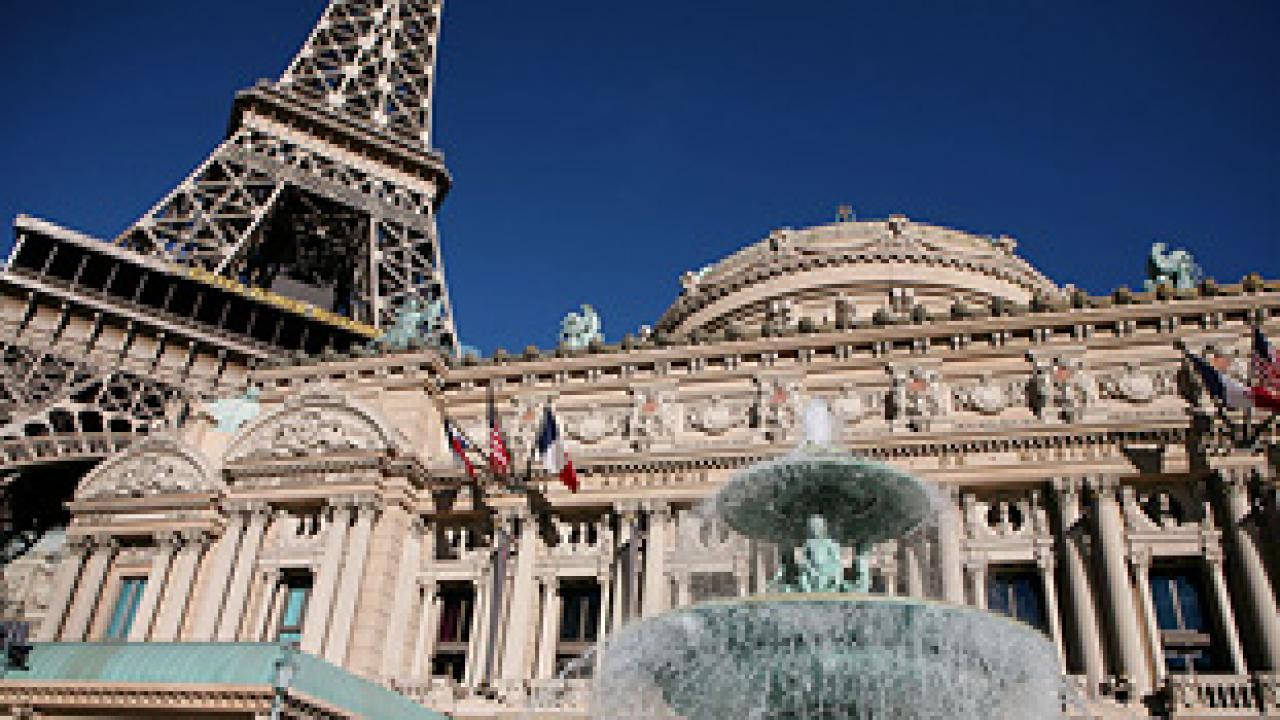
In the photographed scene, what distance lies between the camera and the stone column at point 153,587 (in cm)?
2061

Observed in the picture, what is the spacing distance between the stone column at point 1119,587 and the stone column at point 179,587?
18.1 meters

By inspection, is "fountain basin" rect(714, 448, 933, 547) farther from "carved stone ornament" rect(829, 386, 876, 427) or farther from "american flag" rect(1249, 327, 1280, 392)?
"american flag" rect(1249, 327, 1280, 392)

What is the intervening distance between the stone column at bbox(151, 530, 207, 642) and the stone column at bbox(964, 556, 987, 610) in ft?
52.4

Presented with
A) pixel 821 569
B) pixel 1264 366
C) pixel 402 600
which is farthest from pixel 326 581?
pixel 1264 366

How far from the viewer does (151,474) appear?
22.8 meters

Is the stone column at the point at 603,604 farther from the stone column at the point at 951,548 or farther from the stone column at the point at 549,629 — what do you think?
the stone column at the point at 951,548

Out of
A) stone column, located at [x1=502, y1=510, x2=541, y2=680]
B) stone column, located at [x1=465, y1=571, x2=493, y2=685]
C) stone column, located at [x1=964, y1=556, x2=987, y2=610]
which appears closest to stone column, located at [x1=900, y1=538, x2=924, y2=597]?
stone column, located at [x1=964, y1=556, x2=987, y2=610]

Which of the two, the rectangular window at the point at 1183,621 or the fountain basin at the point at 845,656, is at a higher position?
the rectangular window at the point at 1183,621

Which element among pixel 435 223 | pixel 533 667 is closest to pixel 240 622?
pixel 533 667

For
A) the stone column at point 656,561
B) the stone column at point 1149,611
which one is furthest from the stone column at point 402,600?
the stone column at point 1149,611

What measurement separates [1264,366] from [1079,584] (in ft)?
15.7

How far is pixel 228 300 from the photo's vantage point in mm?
34719

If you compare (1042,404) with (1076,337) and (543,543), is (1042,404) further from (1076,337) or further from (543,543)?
(543,543)

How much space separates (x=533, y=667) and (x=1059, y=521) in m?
10.4
